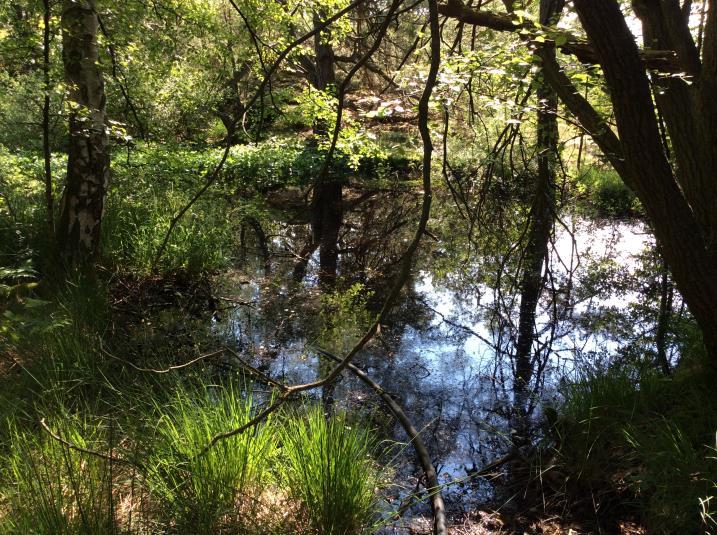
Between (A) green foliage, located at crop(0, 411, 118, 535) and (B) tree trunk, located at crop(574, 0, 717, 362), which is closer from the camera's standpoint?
(A) green foliage, located at crop(0, 411, 118, 535)

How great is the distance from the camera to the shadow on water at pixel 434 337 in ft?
11.4

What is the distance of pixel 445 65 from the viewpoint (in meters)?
3.59

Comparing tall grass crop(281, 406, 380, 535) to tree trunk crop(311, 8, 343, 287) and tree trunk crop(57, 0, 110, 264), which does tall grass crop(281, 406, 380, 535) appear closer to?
tree trunk crop(311, 8, 343, 287)

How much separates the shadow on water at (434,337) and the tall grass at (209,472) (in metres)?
0.90

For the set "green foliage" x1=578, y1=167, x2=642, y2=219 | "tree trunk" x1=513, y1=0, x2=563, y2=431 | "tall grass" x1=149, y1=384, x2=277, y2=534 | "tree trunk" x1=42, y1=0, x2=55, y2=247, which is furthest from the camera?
"green foliage" x1=578, y1=167, x2=642, y2=219

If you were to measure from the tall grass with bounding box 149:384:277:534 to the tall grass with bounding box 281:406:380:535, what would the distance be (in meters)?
0.15

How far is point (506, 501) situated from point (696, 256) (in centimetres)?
158

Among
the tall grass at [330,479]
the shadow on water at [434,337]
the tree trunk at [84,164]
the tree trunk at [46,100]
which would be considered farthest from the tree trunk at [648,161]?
the tree trunk at [84,164]

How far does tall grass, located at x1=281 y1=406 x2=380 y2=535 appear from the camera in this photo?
7.22 feet

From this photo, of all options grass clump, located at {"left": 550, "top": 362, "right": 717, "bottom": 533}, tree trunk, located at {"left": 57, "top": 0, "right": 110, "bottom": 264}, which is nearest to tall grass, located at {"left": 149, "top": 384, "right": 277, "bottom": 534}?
grass clump, located at {"left": 550, "top": 362, "right": 717, "bottom": 533}

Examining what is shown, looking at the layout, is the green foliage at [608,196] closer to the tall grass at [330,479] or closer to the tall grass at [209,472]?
the tall grass at [330,479]

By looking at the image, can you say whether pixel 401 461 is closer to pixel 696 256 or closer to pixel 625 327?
pixel 696 256

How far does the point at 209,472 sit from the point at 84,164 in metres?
3.30

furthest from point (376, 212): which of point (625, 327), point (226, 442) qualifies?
point (226, 442)
